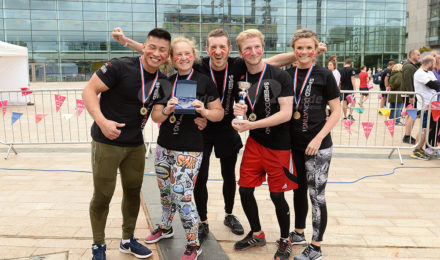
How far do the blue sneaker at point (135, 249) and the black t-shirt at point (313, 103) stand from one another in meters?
1.60

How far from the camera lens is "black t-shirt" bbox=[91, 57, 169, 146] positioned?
2739 millimetres

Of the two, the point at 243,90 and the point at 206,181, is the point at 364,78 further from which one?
the point at 243,90

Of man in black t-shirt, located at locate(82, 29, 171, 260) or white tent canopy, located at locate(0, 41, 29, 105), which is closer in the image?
man in black t-shirt, located at locate(82, 29, 171, 260)

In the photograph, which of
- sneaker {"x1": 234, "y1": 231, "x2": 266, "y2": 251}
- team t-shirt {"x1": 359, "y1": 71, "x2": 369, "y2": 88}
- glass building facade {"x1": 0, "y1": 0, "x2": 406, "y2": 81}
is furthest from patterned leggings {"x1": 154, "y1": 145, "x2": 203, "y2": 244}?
glass building facade {"x1": 0, "y1": 0, "x2": 406, "y2": 81}

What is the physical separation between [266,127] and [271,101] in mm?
219

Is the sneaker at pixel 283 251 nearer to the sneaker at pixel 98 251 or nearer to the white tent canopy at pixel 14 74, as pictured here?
the sneaker at pixel 98 251

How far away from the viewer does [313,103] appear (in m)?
2.92

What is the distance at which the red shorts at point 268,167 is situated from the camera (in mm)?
2959

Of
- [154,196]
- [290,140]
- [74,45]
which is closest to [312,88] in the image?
[290,140]

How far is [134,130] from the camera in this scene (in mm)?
2895

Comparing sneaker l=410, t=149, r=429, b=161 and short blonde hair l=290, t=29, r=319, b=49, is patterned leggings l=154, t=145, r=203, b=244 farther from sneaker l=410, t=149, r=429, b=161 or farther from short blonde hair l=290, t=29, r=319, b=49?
sneaker l=410, t=149, r=429, b=161

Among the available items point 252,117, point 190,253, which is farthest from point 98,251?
point 252,117

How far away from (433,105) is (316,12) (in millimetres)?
36215

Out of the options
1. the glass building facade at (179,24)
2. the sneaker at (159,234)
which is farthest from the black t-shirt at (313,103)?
the glass building facade at (179,24)
